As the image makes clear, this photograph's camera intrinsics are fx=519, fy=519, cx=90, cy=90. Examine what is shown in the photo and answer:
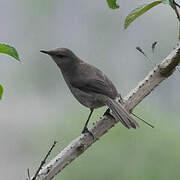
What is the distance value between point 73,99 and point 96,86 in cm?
325

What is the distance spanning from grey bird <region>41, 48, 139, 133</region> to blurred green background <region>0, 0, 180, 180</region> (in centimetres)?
84

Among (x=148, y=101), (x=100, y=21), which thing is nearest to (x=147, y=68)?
(x=100, y=21)

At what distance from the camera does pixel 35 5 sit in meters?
7.75

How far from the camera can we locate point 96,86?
11.1 ft

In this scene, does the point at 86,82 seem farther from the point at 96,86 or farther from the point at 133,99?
the point at 133,99

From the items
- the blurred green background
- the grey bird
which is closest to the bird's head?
the grey bird

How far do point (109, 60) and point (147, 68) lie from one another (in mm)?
537

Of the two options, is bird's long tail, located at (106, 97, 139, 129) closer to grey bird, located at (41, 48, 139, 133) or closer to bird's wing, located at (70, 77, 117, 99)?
grey bird, located at (41, 48, 139, 133)

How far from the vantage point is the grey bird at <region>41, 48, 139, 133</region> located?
10.8 feet

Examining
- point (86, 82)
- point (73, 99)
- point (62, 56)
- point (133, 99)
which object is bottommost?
point (133, 99)

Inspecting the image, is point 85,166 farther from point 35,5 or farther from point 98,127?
point 35,5

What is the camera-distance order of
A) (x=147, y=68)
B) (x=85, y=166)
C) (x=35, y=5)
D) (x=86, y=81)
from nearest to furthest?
(x=86, y=81), (x=85, y=166), (x=147, y=68), (x=35, y=5)

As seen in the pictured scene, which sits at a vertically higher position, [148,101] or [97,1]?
[97,1]

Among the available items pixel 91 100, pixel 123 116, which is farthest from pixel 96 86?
pixel 123 116
